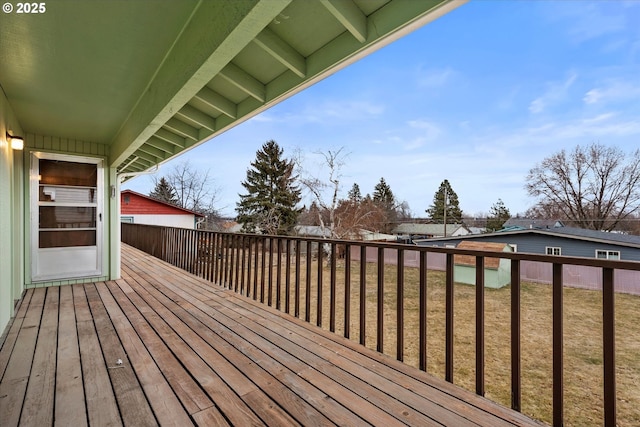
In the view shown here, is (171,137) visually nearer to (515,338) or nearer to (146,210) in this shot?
(515,338)

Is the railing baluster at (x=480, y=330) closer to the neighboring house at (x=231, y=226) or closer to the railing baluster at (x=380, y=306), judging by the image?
the railing baluster at (x=380, y=306)

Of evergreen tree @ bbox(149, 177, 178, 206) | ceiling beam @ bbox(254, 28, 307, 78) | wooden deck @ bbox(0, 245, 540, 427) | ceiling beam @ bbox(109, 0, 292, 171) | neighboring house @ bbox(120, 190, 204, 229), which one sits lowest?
wooden deck @ bbox(0, 245, 540, 427)

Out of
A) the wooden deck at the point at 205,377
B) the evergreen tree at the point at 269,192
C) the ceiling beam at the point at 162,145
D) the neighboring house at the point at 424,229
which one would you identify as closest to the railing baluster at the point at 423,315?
the wooden deck at the point at 205,377

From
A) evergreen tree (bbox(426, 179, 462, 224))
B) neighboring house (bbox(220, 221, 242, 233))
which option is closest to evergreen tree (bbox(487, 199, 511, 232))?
evergreen tree (bbox(426, 179, 462, 224))

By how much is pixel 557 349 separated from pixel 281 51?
7.43 feet

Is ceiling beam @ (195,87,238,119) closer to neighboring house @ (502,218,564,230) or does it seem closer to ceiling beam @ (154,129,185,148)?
ceiling beam @ (154,129,185,148)

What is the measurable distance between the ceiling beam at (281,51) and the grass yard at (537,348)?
244 cm

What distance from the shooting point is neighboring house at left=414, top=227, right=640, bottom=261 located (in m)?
11.5

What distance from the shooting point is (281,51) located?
6.06 ft

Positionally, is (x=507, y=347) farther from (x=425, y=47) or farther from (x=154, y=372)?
(x=425, y=47)

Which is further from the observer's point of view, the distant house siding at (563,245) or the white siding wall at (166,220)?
the white siding wall at (166,220)

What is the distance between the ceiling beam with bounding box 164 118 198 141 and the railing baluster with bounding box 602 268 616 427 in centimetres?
374

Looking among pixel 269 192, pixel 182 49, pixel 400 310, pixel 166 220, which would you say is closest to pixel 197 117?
pixel 182 49

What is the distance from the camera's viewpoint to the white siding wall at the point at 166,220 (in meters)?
17.0
